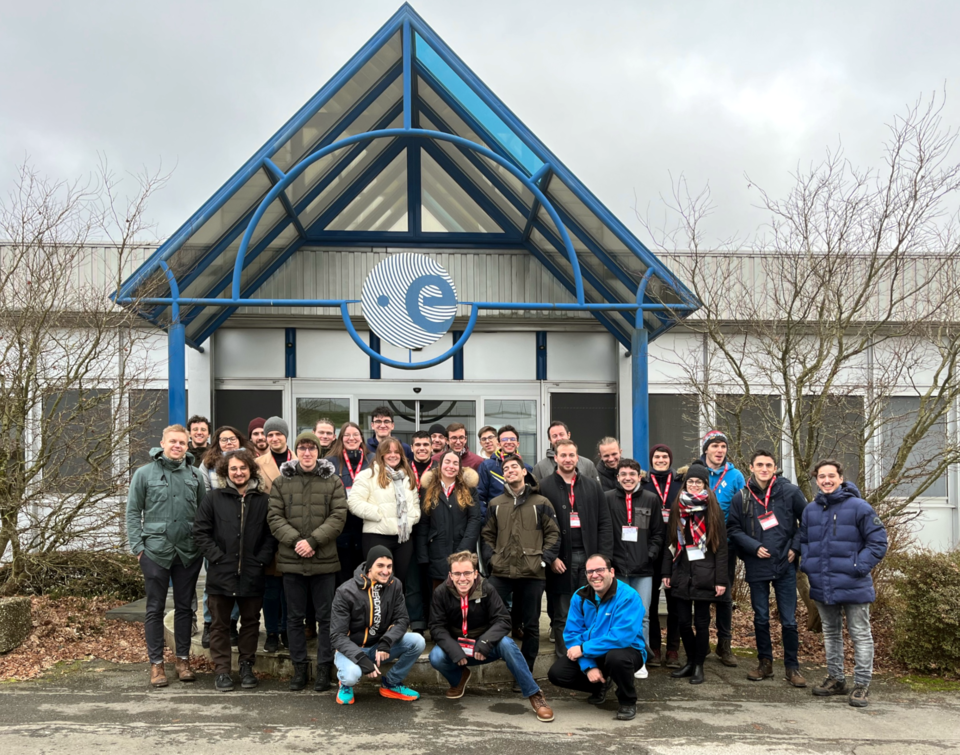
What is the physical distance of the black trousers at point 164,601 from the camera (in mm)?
5867

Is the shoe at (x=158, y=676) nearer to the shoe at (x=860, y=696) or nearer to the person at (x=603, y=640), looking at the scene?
the person at (x=603, y=640)

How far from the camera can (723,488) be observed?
643 cm

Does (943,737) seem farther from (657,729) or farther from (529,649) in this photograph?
(529,649)

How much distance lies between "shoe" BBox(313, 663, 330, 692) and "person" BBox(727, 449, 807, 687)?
3.18 metres

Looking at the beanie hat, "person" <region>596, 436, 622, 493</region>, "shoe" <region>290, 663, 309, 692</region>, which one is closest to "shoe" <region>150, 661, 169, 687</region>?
"shoe" <region>290, 663, 309, 692</region>

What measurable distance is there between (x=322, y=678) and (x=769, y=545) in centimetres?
341

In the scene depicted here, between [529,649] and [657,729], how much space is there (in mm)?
1143

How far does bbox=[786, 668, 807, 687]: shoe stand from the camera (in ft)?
19.9

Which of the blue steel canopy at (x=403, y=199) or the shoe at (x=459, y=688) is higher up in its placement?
the blue steel canopy at (x=403, y=199)

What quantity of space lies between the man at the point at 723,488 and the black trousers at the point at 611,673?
1365 mm

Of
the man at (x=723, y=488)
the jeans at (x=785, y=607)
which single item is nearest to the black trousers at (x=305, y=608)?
the man at (x=723, y=488)

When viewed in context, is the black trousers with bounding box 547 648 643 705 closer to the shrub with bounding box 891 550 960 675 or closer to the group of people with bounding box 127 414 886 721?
the group of people with bounding box 127 414 886 721

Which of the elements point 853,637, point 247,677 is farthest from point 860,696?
point 247,677

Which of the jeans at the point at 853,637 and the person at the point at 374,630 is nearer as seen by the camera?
the person at the point at 374,630
